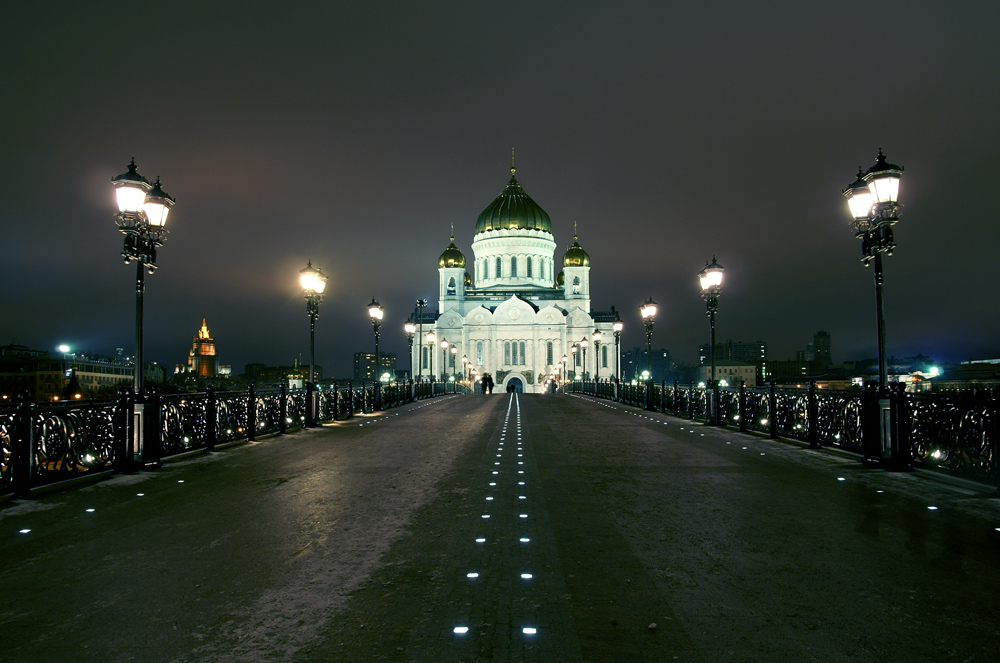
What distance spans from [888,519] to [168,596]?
659 centimetres

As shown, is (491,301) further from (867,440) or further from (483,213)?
(867,440)

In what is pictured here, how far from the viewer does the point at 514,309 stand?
3366 inches

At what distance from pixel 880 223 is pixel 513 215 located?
265ft

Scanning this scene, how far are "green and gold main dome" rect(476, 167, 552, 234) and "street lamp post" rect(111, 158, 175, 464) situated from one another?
264ft

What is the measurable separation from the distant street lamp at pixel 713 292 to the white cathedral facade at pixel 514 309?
61.8 meters

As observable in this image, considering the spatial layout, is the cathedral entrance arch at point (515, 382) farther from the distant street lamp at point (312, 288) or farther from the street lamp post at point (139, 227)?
the street lamp post at point (139, 227)

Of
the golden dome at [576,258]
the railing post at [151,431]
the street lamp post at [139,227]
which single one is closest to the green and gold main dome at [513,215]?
the golden dome at [576,258]

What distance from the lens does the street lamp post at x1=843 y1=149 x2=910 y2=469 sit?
33.9 ft

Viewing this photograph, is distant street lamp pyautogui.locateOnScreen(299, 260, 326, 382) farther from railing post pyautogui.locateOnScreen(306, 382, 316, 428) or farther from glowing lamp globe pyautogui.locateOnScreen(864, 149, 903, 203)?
glowing lamp globe pyautogui.locateOnScreen(864, 149, 903, 203)

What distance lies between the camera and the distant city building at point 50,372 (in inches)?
3991

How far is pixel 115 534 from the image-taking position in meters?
6.16

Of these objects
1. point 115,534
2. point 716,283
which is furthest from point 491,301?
point 115,534

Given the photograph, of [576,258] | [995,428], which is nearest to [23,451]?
[995,428]

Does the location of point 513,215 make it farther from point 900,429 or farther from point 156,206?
point 900,429
